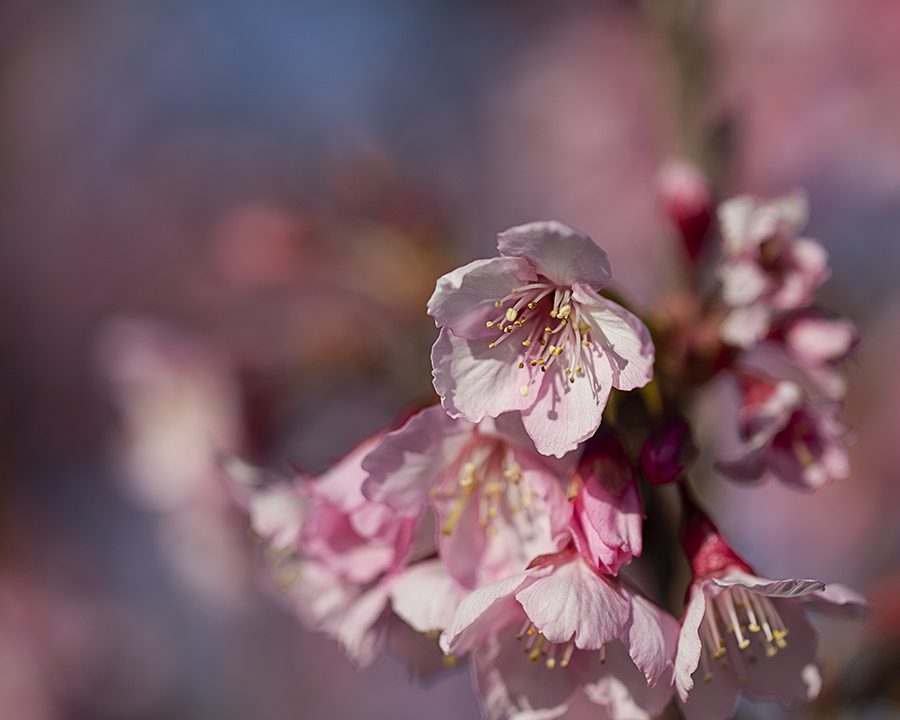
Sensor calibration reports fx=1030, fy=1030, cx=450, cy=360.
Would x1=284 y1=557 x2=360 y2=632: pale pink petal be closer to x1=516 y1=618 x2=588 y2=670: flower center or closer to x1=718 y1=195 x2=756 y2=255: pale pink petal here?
x1=516 y1=618 x2=588 y2=670: flower center

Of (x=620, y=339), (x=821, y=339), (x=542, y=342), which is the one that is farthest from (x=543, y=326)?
(x=821, y=339)

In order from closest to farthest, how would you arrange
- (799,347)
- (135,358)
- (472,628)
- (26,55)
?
(472,628), (799,347), (135,358), (26,55)

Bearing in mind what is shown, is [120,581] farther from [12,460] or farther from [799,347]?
[799,347]

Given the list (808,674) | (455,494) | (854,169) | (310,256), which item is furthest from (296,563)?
(854,169)

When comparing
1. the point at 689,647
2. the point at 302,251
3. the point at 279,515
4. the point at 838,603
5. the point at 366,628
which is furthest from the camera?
the point at 302,251

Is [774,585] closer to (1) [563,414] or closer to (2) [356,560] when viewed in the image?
(1) [563,414]
